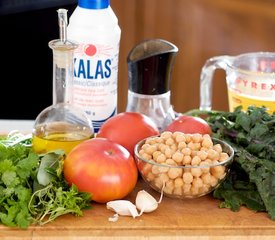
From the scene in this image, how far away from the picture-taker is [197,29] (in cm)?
246

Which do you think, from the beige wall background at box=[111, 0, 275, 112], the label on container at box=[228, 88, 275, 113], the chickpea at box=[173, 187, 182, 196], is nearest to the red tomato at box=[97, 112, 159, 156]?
the chickpea at box=[173, 187, 182, 196]

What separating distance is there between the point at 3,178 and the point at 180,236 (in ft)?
0.88

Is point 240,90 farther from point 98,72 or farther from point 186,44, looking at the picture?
point 186,44

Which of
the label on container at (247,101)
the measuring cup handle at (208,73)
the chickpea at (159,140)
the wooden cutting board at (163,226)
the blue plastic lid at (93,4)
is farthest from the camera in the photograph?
the measuring cup handle at (208,73)

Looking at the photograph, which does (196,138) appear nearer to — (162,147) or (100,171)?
(162,147)

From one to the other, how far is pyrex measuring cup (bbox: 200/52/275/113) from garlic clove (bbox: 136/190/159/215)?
39 centimetres

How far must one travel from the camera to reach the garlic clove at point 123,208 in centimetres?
111

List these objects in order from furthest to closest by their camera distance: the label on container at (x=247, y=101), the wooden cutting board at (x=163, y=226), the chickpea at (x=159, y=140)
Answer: the label on container at (x=247, y=101) < the chickpea at (x=159, y=140) < the wooden cutting board at (x=163, y=226)

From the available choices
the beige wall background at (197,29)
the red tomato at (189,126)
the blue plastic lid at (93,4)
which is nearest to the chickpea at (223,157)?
the red tomato at (189,126)

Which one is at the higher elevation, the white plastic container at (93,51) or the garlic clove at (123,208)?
the white plastic container at (93,51)

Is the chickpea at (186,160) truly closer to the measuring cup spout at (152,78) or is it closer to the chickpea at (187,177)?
the chickpea at (187,177)

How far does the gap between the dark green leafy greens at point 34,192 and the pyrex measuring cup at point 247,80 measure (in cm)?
44

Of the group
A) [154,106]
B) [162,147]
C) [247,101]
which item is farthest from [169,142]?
[247,101]

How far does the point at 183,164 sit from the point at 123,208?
Result: 0.11 meters
